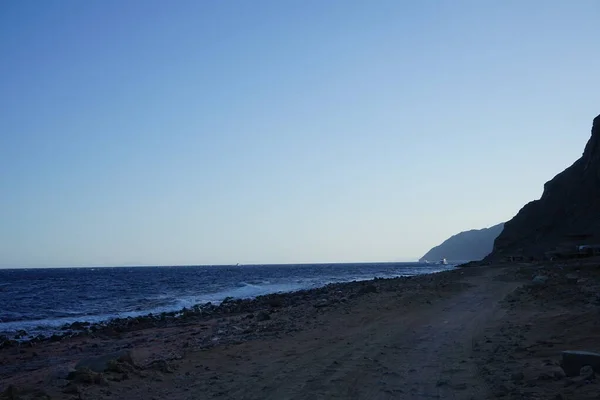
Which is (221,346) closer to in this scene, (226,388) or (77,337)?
(226,388)

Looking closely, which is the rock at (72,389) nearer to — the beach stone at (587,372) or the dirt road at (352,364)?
the dirt road at (352,364)

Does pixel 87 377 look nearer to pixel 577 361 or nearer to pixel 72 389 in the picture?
pixel 72 389

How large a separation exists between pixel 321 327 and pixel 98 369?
702 centimetres

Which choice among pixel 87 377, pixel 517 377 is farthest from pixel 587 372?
pixel 87 377

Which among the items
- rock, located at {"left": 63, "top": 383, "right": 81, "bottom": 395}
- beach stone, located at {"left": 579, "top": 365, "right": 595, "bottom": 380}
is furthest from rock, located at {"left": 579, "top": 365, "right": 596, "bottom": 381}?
rock, located at {"left": 63, "top": 383, "right": 81, "bottom": 395}

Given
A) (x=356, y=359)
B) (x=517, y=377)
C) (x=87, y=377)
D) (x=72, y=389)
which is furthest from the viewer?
(x=356, y=359)

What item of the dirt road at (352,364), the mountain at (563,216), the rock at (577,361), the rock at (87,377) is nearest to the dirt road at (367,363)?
the dirt road at (352,364)

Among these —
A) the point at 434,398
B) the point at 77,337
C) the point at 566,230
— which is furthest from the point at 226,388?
the point at 566,230

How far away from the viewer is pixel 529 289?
2062cm

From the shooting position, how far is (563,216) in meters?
60.7

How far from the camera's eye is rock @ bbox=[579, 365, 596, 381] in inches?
265

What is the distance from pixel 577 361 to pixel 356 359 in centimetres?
401

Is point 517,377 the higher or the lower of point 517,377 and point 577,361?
the lower

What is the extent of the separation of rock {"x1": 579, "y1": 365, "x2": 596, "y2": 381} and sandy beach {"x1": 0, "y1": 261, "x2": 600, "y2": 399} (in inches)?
4.1
